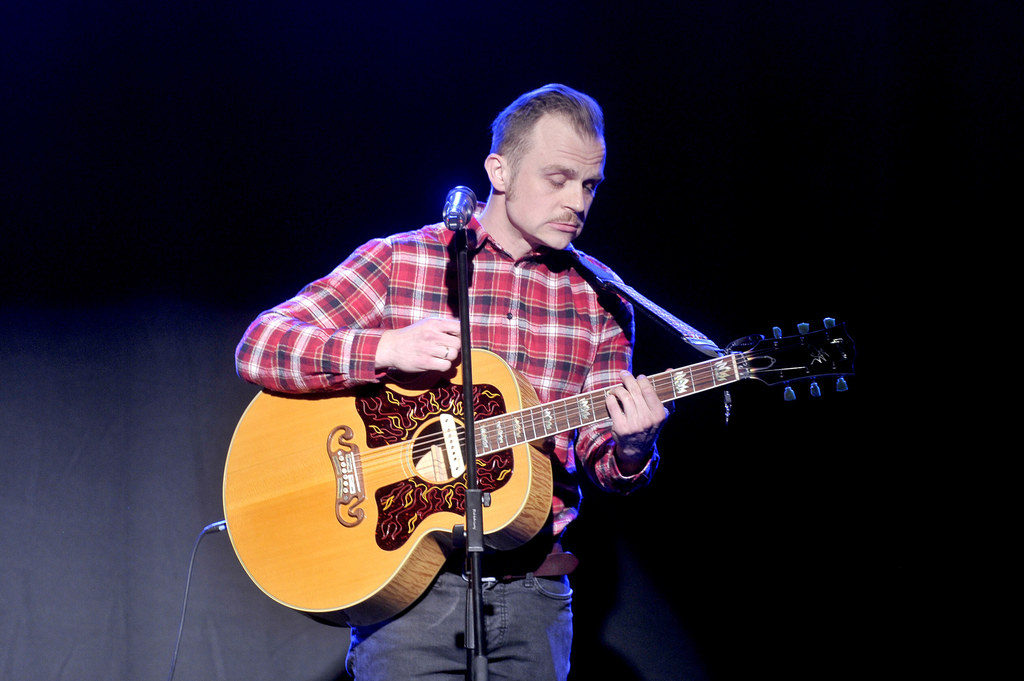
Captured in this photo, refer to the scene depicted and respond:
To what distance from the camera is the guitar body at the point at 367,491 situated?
6.91 feet

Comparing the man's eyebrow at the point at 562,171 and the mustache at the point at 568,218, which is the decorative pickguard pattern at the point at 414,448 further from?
the man's eyebrow at the point at 562,171

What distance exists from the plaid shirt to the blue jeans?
25 centimetres

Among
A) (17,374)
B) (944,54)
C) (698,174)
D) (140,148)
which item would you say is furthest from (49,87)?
(944,54)

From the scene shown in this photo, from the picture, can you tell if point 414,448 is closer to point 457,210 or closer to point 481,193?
point 457,210

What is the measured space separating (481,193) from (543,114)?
3.62 ft

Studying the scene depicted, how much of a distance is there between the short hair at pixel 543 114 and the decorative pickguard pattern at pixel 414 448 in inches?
34.7

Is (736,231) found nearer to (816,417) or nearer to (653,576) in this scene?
(816,417)

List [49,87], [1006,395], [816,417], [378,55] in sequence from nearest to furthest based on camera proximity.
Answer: [1006,395] → [816,417] → [49,87] → [378,55]

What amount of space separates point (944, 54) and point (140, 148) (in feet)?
11.5

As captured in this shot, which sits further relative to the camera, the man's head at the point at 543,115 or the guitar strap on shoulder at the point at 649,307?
the man's head at the point at 543,115

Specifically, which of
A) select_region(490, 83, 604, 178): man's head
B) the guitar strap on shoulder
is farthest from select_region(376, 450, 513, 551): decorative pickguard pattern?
select_region(490, 83, 604, 178): man's head

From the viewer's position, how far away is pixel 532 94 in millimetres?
2654

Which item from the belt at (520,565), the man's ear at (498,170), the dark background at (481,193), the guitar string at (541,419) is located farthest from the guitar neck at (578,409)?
the dark background at (481,193)

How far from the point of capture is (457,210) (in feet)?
5.87
